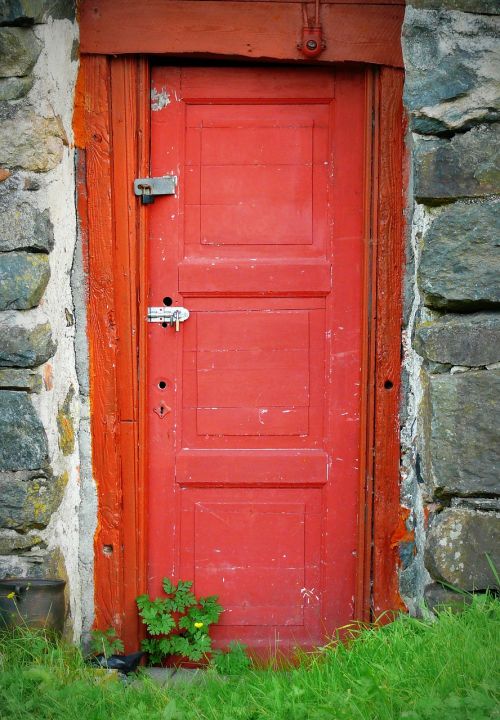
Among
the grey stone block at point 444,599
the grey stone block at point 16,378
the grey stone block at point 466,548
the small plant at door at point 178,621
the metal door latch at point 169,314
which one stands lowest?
the small plant at door at point 178,621

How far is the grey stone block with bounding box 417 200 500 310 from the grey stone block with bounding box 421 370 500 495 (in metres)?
0.24

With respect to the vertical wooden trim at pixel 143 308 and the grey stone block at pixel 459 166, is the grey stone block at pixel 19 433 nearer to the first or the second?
the vertical wooden trim at pixel 143 308

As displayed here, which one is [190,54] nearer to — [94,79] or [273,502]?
[94,79]

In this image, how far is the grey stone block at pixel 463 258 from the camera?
93.8 inches

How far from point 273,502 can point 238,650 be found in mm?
560

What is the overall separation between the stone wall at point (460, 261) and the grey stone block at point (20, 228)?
1.25 meters

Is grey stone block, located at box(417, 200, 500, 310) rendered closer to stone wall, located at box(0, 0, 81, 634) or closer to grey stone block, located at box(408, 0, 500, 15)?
grey stone block, located at box(408, 0, 500, 15)

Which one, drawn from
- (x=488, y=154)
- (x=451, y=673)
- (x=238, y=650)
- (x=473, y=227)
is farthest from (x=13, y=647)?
(x=488, y=154)

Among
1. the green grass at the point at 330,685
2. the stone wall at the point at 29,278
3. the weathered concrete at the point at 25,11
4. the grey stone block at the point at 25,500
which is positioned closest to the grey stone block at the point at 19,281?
the stone wall at the point at 29,278

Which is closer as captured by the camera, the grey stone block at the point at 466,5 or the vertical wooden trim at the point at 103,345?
the grey stone block at the point at 466,5

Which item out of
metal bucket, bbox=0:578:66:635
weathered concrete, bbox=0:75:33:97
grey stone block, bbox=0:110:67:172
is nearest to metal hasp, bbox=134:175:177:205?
grey stone block, bbox=0:110:67:172

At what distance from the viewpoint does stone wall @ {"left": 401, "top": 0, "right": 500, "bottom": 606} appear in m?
2.39

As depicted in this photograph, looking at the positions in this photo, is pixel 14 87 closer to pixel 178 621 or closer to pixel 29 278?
pixel 29 278

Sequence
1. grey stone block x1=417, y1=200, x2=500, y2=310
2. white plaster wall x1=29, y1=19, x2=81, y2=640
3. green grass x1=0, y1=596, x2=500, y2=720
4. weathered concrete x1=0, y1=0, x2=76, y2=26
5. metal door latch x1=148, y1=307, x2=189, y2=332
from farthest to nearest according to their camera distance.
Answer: metal door latch x1=148, y1=307, x2=189, y2=332 < white plaster wall x1=29, y1=19, x2=81, y2=640 < weathered concrete x1=0, y1=0, x2=76, y2=26 < grey stone block x1=417, y1=200, x2=500, y2=310 < green grass x1=0, y1=596, x2=500, y2=720
